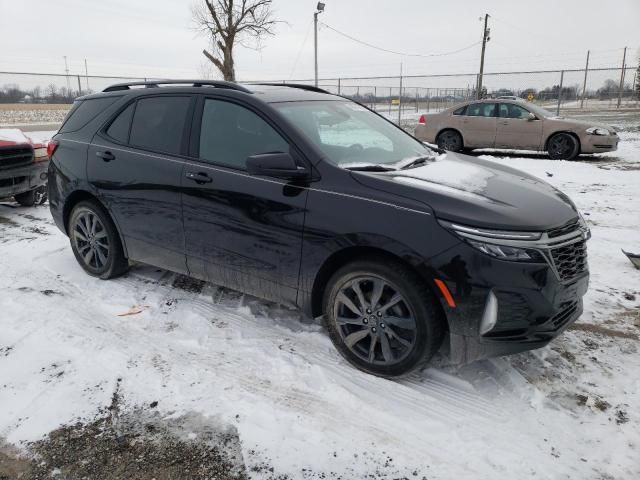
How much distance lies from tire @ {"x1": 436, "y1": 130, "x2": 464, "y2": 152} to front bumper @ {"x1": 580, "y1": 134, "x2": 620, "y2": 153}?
2.95 m

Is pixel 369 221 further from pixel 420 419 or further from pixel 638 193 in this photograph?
pixel 638 193

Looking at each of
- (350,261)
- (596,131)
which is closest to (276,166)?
(350,261)

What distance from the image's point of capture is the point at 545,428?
266 cm

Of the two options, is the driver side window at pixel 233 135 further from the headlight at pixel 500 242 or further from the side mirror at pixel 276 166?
the headlight at pixel 500 242

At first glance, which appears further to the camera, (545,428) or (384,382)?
(384,382)

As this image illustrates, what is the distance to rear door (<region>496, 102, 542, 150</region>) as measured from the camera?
12055mm

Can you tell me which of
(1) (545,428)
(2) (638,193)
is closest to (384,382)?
(1) (545,428)

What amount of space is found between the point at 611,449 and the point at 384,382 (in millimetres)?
1254

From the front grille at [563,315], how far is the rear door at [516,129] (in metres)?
10.3

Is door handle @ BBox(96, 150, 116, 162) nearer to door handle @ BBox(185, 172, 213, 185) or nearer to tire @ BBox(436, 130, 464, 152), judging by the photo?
door handle @ BBox(185, 172, 213, 185)

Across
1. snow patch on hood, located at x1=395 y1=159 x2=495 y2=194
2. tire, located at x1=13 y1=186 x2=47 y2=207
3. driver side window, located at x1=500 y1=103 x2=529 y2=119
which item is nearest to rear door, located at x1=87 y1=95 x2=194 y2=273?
snow patch on hood, located at x1=395 y1=159 x2=495 y2=194

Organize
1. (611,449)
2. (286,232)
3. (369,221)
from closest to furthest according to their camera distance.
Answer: (611,449)
(369,221)
(286,232)

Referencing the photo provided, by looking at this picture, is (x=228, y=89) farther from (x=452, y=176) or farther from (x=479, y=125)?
(x=479, y=125)

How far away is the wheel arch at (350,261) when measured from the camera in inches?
110
